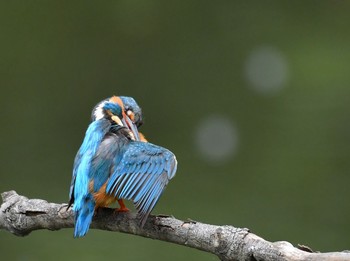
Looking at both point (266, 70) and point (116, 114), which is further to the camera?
point (266, 70)

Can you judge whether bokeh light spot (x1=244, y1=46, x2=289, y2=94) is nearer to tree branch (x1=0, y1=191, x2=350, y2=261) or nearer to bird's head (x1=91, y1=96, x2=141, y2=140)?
bird's head (x1=91, y1=96, x2=141, y2=140)

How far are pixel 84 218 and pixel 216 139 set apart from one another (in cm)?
244

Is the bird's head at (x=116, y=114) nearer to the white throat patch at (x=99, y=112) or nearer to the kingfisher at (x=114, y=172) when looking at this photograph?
the white throat patch at (x=99, y=112)

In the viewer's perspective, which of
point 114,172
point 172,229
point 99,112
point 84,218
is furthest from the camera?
point 99,112

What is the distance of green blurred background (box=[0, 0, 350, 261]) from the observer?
15.9 ft

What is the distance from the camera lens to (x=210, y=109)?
5.58 metres

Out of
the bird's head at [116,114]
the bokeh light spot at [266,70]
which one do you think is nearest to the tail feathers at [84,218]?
the bird's head at [116,114]

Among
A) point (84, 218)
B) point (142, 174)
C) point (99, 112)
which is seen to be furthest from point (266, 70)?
point (84, 218)

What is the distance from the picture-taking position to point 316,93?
18.0 ft

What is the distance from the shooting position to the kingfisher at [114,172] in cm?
298

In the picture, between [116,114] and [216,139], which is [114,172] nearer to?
[116,114]

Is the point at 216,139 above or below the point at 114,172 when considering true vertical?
below

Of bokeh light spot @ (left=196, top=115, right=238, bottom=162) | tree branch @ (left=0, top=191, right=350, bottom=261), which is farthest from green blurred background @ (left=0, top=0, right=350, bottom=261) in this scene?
tree branch @ (left=0, top=191, right=350, bottom=261)

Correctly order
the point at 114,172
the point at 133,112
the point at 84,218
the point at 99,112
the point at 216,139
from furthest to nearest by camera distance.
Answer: the point at 216,139 → the point at 133,112 → the point at 99,112 → the point at 114,172 → the point at 84,218
